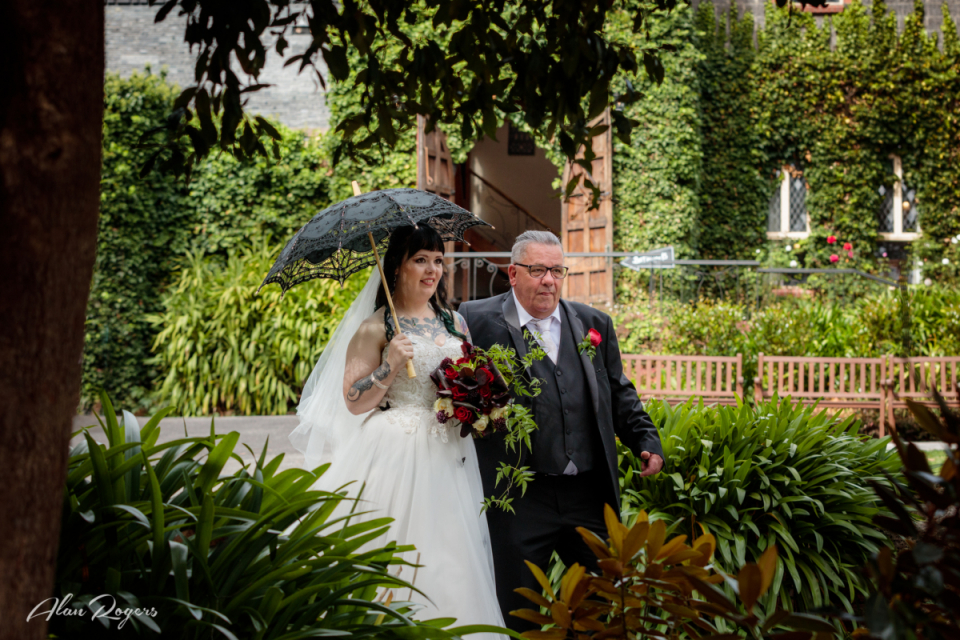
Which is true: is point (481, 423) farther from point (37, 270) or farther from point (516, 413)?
point (37, 270)

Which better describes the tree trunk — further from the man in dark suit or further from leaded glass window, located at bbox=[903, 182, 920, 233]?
leaded glass window, located at bbox=[903, 182, 920, 233]

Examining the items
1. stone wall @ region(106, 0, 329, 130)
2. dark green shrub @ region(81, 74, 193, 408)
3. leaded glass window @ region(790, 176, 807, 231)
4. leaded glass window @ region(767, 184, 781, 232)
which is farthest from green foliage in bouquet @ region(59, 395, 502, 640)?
leaded glass window @ region(790, 176, 807, 231)

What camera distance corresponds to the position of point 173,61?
531 inches

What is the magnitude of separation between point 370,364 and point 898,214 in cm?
1388

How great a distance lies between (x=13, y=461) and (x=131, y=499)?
1.24 m

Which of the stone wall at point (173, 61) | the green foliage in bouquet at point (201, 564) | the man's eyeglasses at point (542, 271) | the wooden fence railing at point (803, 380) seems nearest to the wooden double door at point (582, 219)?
the stone wall at point (173, 61)

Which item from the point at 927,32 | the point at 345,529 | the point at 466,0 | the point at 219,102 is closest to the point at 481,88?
the point at 466,0

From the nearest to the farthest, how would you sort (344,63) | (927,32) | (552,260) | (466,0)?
(466,0)
(344,63)
(552,260)
(927,32)

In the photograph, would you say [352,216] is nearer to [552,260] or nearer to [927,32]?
[552,260]

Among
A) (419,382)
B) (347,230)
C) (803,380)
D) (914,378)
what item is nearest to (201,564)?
(419,382)

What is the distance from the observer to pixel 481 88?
2.26 m

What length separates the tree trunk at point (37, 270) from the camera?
1.16m

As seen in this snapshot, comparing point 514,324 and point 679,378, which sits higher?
point 514,324

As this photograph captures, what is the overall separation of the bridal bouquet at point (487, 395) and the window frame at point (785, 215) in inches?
483
